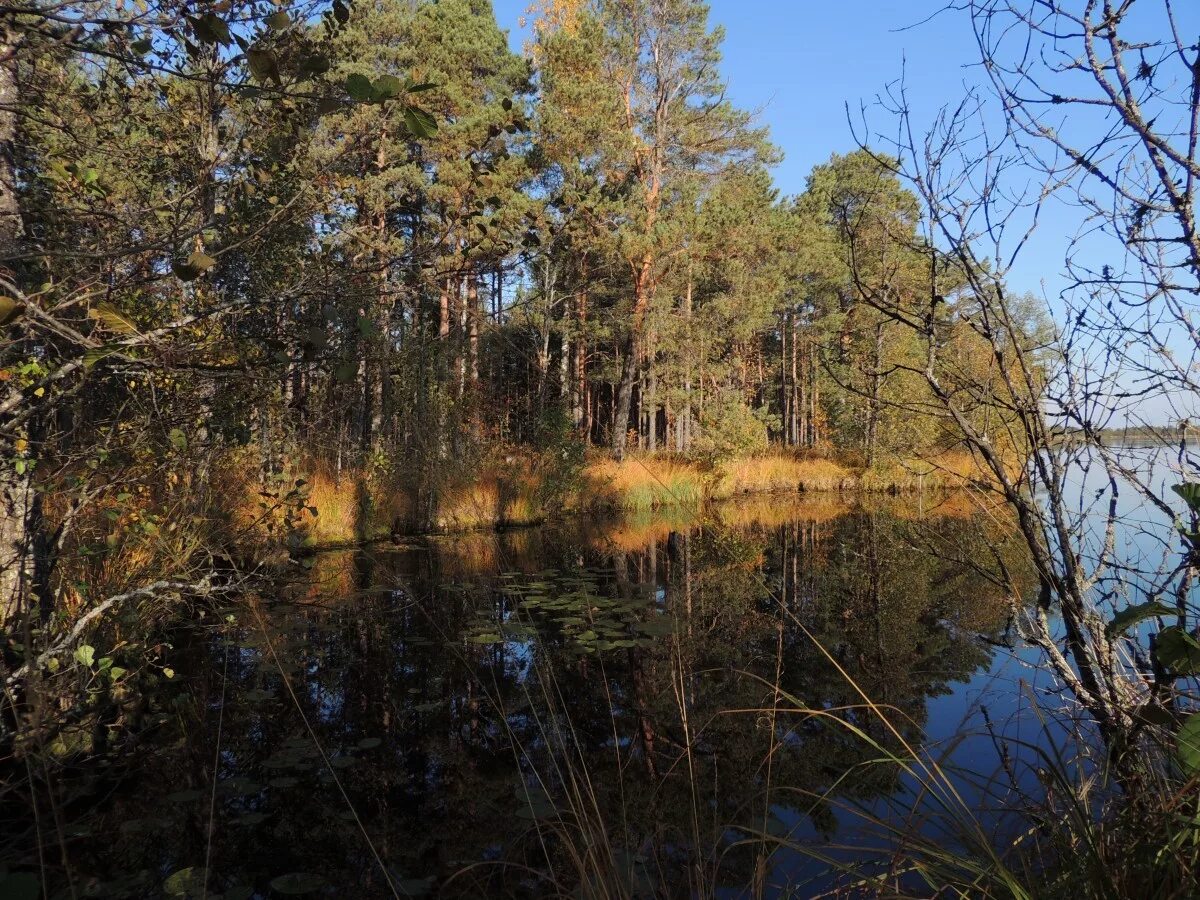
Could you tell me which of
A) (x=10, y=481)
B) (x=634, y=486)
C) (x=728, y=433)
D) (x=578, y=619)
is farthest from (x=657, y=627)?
(x=728, y=433)

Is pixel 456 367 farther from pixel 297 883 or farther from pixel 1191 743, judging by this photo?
pixel 1191 743

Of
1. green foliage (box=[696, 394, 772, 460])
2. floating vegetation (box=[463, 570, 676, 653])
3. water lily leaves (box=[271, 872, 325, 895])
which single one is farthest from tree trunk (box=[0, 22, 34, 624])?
green foliage (box=[696, 394, 772, 460])

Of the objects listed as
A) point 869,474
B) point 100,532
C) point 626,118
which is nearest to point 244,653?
point 100,532

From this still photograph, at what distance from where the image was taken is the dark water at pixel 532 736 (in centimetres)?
263

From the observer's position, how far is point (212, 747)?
374cm

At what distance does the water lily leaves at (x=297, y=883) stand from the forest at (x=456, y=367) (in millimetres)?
13

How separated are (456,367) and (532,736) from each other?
11970mm

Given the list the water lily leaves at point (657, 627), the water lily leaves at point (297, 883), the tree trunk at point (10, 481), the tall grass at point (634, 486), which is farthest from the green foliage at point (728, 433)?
the water lily leaves at point (297, 883)

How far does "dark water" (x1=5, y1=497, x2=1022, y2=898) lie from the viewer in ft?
8.64

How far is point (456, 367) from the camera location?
49.8ft

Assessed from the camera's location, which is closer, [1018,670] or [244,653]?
[1018,670]

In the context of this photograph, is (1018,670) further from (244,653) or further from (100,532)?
(100,532)

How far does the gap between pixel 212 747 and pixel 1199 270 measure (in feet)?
14.9

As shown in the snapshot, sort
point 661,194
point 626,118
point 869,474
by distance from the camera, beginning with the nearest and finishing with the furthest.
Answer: point 626,118
point 661,194
point 869,474
